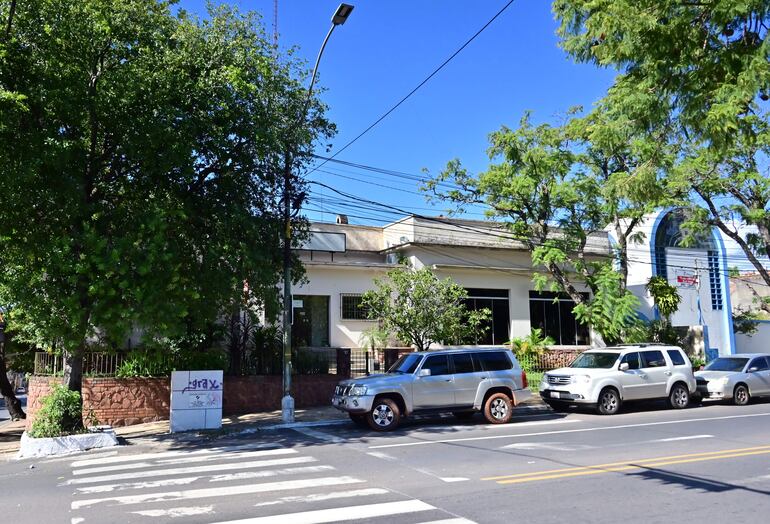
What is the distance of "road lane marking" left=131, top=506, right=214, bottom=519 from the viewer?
7012 mm

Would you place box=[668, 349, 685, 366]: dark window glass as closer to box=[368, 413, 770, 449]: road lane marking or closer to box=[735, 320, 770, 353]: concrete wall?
box=[368, 413, 770, 449]: road lane marking

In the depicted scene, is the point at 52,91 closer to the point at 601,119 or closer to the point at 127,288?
the point at 127,288

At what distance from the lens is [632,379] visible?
56.9 ft

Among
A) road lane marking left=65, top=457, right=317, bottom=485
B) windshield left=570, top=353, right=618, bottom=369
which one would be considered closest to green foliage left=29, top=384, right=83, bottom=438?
road lane marking left=65, top=457, right=317, bottom=485

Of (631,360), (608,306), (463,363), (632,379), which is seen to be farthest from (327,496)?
(608,306)

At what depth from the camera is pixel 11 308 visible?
1328 cm

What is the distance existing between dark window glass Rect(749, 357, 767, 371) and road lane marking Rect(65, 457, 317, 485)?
16.1 metres

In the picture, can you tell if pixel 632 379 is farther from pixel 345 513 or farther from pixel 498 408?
pixel 345 513

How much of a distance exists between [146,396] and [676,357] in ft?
49.8

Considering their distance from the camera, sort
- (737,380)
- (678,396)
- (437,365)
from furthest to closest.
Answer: (737,380), (678,396), (437,365)

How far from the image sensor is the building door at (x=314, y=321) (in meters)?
24.0

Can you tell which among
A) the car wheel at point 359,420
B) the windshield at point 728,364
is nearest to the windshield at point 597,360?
the windshield at point 728,364

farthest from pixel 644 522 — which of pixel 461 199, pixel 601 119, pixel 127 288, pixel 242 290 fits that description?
pixel 461 199

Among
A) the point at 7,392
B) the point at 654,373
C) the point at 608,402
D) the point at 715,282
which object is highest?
the point at 715,282
